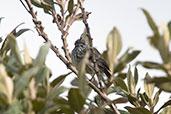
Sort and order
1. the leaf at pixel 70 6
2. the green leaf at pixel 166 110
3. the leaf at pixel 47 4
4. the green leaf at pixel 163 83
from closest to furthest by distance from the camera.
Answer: the green leaf at pixel 163 83
the green leaf at pixel 166 110
the leaf at pixel 47 4
the leaf at pixel 70 6

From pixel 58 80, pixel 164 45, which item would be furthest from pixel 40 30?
pixel 164 45

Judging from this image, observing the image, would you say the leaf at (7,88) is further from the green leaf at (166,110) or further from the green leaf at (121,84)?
the green leaf at (166,110)

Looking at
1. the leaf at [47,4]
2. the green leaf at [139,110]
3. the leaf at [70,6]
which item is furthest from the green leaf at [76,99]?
the leaf at [70,6]

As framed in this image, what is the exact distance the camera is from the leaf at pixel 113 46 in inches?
51.9

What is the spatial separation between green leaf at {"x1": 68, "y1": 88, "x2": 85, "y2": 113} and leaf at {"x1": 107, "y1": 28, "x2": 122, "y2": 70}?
16 centimetres

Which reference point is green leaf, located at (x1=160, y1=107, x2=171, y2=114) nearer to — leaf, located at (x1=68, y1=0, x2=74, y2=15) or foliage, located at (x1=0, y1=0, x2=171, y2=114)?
foliage, located at (x1=0, y1=0, x2=171, y2=114)

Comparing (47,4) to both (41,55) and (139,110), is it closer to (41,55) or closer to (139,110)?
(139,110)

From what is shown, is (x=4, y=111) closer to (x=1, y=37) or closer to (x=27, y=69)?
(x=27, y=69)

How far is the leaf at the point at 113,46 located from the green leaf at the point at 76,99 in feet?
0.53

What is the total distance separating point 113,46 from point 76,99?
0.24 meters

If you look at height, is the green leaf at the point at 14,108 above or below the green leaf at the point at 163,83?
above

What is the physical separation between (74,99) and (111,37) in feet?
0.90

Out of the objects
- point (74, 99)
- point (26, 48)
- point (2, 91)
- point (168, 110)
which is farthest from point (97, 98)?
point (2, 91)

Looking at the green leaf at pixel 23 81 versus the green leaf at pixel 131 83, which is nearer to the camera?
the green leaf at pixel 23 81
